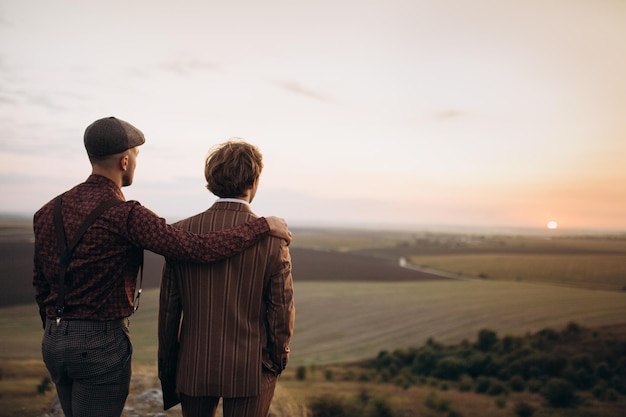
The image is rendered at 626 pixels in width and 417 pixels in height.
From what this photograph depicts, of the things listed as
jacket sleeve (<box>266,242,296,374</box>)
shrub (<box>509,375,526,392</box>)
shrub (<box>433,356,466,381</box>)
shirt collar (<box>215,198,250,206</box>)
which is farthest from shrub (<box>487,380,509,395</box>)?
shirt collar (<box>215,198,250,206</box>)

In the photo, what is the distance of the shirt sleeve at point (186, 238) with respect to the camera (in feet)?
8.24

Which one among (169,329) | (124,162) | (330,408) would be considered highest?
(124,162)

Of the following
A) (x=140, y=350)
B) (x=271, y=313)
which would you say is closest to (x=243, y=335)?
(x=271, y=313)

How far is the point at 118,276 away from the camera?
265 centimetres

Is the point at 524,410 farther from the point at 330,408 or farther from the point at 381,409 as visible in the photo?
the point at 330,408

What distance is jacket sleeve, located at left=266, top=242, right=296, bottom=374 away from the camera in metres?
2.78

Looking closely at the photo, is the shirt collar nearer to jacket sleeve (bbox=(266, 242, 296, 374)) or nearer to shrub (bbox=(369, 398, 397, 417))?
jacket sleeve (bbox=(266, 242, 296, 374))

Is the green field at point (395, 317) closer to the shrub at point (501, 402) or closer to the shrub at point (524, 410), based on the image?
the shrub at point (501, 402)

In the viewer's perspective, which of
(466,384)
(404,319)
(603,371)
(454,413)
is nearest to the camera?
(454,413)

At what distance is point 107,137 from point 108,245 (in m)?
0.61

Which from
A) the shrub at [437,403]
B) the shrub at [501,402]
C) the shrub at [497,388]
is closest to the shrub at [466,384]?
the shrub at [497,388]

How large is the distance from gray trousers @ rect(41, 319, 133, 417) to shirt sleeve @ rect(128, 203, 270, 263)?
54 cm

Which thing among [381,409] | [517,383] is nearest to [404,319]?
[517,383]

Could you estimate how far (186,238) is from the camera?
2564 millimetres
